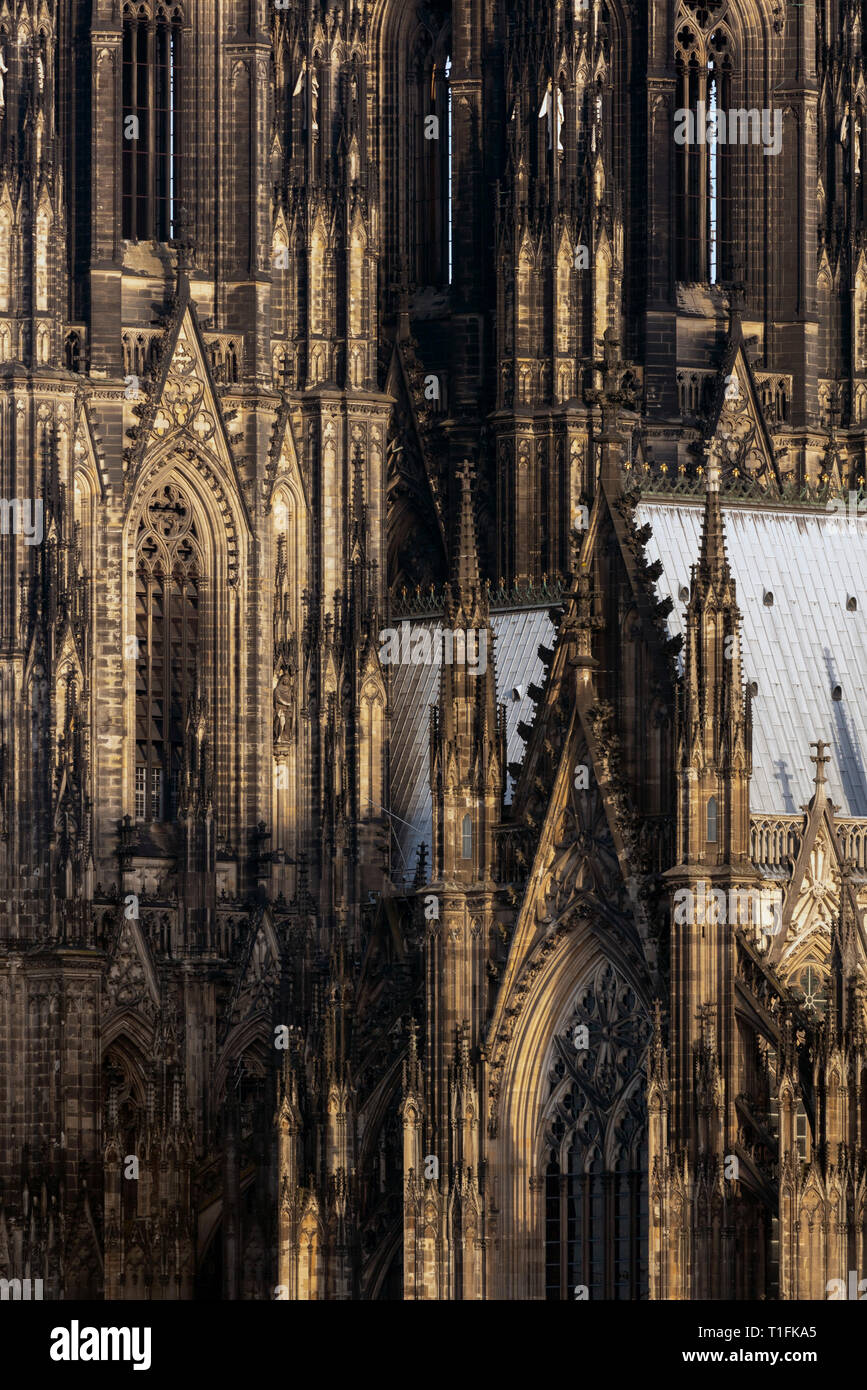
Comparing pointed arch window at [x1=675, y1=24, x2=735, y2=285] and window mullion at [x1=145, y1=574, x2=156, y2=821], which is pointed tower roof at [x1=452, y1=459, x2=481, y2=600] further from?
pointed arch window at [x1=675, y1=24, x2=735, y2=285]

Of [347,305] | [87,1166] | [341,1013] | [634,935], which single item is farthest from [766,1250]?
[347,305]

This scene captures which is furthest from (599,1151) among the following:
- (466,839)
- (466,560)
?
(466,560)

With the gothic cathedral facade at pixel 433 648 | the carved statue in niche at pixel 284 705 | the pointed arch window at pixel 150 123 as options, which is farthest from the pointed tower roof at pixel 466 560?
the pointed arch window at pixel 150 123

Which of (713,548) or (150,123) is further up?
(150,123)

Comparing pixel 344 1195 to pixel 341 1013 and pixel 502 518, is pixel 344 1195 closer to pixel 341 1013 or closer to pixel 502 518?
pixel 341 1013

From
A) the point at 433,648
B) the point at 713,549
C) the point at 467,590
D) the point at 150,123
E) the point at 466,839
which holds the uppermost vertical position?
the point at 150,123

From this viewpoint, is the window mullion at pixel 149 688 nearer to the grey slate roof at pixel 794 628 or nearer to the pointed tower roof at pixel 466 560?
the grey slate roof at pixel 794 628

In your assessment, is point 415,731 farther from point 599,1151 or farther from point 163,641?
point 599,1151
